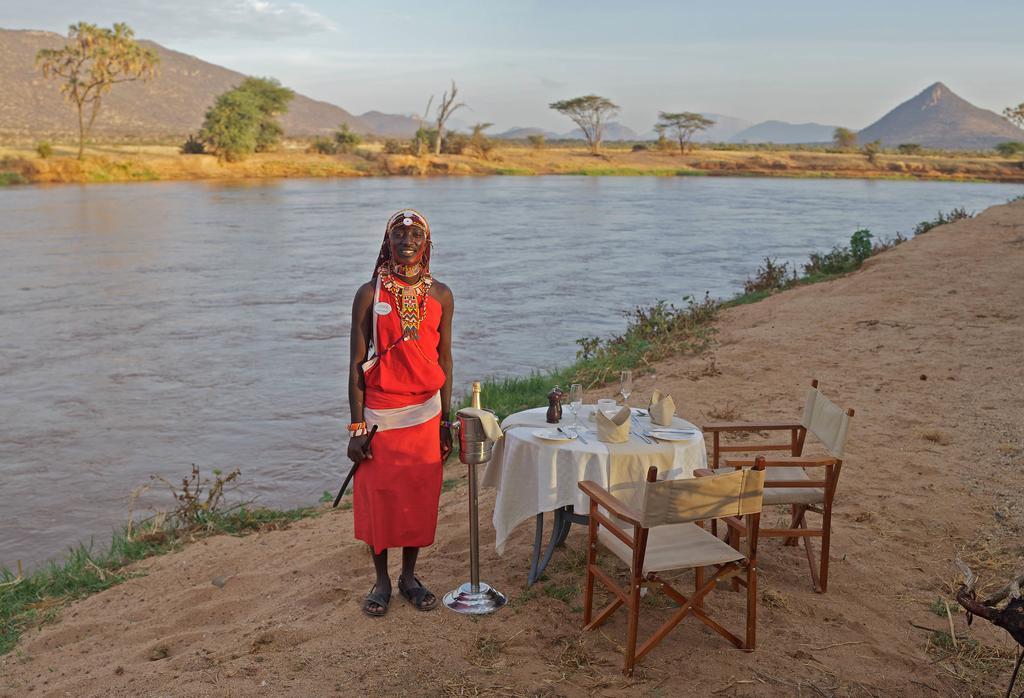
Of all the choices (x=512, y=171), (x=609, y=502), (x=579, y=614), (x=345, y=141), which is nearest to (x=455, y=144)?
(x=512, y=171)

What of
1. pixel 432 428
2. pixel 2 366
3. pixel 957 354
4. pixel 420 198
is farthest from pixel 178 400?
pixel 420 198

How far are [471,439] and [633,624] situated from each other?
1113mm

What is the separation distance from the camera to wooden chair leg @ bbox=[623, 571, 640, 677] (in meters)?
3.58

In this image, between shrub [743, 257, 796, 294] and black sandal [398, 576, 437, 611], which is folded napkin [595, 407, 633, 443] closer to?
black sandal [398, 576, 437, 611]

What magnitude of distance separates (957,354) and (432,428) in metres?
6.65

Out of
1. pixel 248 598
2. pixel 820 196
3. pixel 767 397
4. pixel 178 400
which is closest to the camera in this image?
pixel 248 598

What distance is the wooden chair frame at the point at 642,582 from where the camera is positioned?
3574 mm

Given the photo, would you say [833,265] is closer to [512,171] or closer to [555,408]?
[555,408]

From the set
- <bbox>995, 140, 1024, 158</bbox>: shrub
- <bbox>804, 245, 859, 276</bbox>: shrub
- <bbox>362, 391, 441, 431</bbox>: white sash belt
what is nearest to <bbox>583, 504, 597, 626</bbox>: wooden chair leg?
<bbox>362, 391, 441, 431</bbox>: white sash belt

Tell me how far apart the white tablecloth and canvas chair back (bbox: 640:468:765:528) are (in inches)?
24.0

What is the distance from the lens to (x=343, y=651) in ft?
12.7

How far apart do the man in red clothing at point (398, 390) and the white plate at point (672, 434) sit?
1.05m

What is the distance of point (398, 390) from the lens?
409 cm

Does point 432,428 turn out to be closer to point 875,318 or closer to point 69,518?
point 69,518
